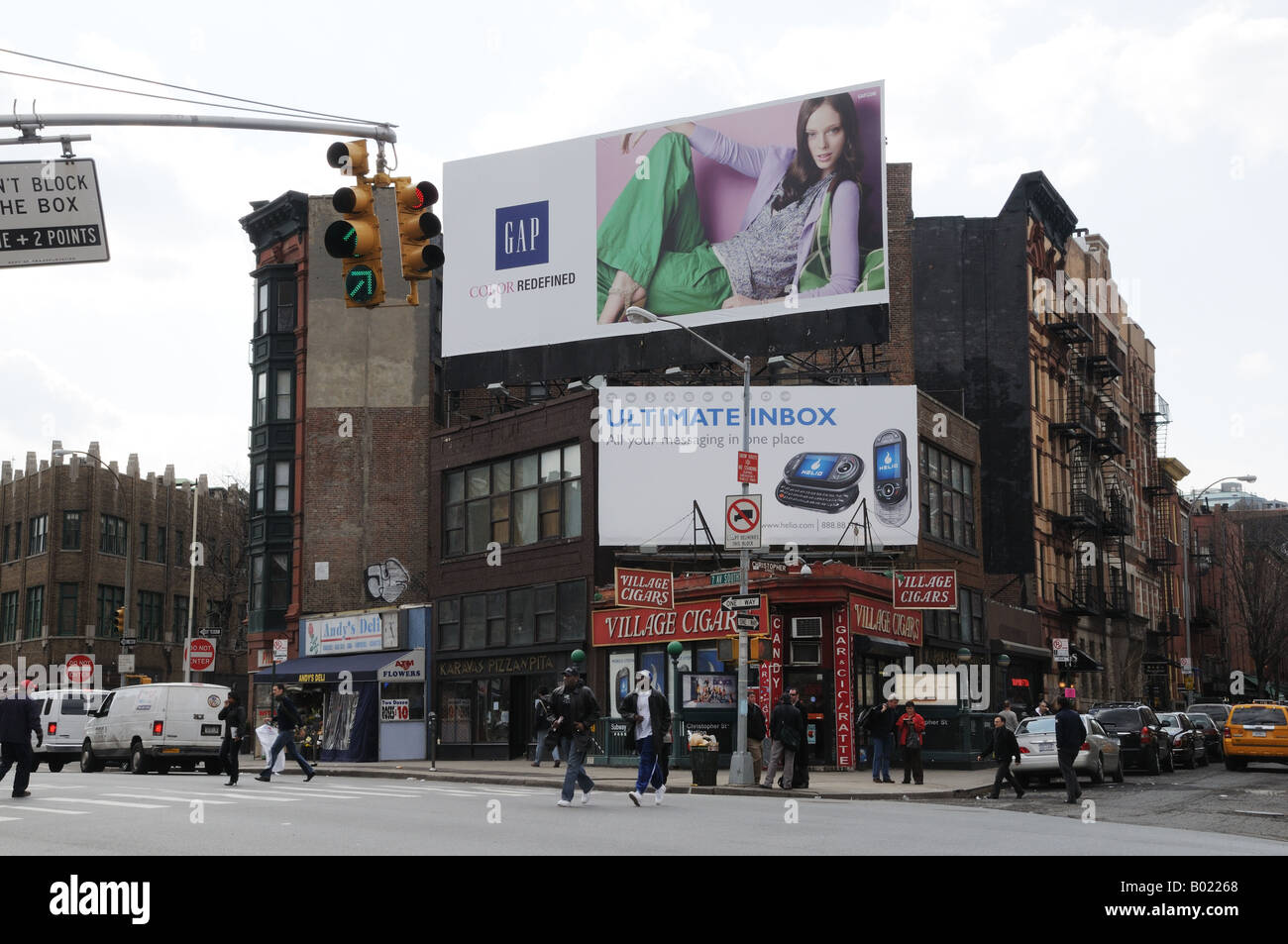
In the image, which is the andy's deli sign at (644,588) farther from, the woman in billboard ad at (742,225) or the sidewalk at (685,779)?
the woman in billboard ad at (742,225)

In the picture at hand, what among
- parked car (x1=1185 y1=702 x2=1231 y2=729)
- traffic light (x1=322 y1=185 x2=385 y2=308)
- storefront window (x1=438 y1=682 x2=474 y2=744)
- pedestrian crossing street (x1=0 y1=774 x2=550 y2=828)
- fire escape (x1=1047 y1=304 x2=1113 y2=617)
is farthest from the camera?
fire escape (x1=1047 y1=304 x2=1113 y2=617)

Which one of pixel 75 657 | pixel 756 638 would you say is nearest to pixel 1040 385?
pixel 756 638

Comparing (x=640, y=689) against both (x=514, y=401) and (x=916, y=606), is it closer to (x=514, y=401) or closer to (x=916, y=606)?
(x=916, y=606)

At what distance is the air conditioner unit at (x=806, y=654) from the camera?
34.5 metres

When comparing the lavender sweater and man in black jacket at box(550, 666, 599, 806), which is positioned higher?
the lavender sweater

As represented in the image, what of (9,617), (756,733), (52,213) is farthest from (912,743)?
(9,617)

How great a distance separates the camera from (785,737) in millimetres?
25406

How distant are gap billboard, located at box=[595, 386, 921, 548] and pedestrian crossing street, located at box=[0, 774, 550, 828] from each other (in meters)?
12.9

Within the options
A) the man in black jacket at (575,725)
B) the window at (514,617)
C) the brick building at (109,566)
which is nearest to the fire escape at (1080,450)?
the window at (514,617)

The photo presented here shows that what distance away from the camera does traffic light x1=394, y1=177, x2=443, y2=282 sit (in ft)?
45.1

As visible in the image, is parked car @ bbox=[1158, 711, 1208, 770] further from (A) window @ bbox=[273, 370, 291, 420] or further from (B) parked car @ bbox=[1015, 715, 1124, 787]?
(A) window @ bbox=[273, 370, 291, 420]

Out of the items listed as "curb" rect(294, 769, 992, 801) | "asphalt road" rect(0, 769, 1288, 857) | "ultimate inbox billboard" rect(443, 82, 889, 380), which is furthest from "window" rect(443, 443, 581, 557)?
"asphalt road" rect(0, 769, 1288, 857)

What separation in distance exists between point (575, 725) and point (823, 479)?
66.3ft

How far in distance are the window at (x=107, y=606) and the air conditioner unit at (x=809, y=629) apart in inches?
1929
